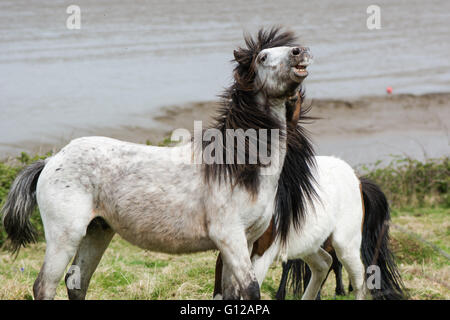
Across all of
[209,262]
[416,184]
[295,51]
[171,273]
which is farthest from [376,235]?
[416,184]

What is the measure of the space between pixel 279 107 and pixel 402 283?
101 inches

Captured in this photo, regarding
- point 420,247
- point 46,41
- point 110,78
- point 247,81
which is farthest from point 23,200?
point 46,41

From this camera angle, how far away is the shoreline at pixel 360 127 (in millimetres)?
10828

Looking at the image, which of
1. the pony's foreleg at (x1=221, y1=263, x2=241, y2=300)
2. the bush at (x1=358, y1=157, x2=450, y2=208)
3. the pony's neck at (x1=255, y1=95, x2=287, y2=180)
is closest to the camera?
the pony's foreleg at (x1=221, y1=263, x2=241, y2=300)

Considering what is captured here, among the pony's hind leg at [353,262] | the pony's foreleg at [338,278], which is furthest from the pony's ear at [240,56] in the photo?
the pony's foreleg at [338,278]

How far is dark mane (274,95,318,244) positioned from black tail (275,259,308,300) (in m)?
1.19

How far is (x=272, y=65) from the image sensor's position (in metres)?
4.07

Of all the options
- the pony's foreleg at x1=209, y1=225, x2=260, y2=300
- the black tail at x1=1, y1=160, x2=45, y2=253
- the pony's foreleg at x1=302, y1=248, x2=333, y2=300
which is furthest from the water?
the pony's foreleg at x1=209, y1=225, x2=260, y2=300

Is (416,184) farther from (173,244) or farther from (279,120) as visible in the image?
(173,244)

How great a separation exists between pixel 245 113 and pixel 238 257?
88 centimetres

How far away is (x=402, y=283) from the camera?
599 cm

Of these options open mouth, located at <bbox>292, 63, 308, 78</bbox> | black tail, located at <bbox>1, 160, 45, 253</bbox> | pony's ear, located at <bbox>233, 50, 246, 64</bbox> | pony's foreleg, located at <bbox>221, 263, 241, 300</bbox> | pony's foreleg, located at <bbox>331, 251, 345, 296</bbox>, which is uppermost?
pony's ear, located at <bbox>233, 50, 246, 64</bbox>

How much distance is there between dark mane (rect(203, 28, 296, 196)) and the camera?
408 centimetres

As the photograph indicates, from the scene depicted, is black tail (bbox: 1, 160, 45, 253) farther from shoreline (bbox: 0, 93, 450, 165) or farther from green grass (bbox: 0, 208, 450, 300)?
shoreline (bbox: 0, 93, 450, 165)
